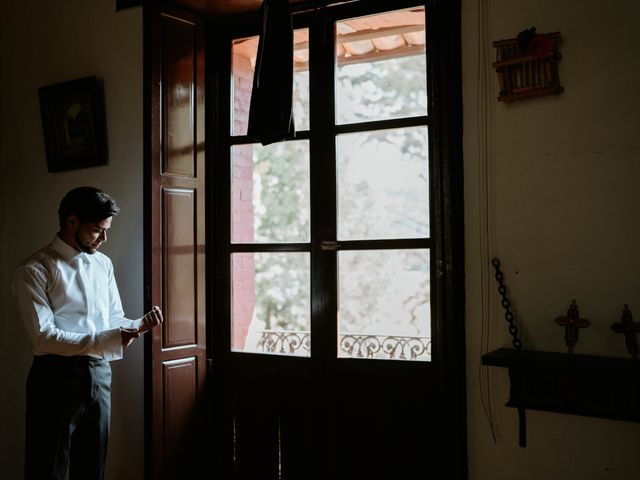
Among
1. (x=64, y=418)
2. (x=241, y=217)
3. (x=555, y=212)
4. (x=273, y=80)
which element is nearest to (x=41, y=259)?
(x=64, y=418)

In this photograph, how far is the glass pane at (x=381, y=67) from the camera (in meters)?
2.80

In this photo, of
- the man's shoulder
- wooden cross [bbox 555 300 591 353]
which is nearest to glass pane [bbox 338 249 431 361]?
wooden cross [bbox 555 300 591 353]

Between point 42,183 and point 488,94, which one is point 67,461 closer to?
point 42,183

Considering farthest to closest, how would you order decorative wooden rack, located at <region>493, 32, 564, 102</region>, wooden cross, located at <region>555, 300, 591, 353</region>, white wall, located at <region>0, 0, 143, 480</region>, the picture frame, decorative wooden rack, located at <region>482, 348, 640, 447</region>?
the picture frame
white wall, located at <region>0, 0, 143, 480</region>
decorative wooden rack, located at <region>493, 32, 564, 102</region>
wooden cross, located at <region>555, 300, 591, 353</region>
decorative wooden rack, located at <region>482, 348, 640, 447</region>

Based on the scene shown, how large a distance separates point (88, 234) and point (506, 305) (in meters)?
1.78

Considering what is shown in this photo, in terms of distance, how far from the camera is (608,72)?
2.29m

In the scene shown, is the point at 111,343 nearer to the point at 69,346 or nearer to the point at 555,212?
the point at 69,346

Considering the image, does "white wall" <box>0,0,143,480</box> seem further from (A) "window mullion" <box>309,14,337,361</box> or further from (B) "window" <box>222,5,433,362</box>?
(A) "window mullion" <box>309,14,337,361</box>

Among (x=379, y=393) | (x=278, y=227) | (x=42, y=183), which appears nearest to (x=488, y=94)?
(x=278, y=227)

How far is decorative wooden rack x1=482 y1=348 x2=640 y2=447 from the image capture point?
6.73 ft

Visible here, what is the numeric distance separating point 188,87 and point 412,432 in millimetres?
→ 2083

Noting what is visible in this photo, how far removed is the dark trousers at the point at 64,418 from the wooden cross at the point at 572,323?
1926mm

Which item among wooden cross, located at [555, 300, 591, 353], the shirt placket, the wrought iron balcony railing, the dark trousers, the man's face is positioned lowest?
the dark trousers

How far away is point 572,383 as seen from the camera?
2.15m
